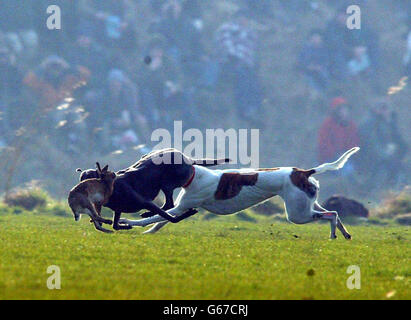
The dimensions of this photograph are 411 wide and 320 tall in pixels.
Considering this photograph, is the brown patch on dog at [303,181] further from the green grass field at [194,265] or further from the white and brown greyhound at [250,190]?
the green grass field at [194,265]

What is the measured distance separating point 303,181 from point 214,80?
5096cm

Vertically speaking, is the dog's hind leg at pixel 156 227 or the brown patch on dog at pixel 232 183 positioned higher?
the brown patch on dog at pixel 232 183

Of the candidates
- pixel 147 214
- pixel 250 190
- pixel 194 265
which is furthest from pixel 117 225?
pixel 194 265

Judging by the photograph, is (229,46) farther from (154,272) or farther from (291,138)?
(154,272)

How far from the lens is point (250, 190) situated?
14.0m

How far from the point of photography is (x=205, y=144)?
5694cm

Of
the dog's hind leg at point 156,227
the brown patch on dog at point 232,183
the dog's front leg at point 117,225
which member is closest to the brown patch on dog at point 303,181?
the brown patch on dog at point 232,183

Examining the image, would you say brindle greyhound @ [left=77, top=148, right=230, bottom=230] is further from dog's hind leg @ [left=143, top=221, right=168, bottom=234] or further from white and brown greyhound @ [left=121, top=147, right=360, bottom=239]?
dog's hind leg @ [left=143, top=221, right=168, bottom=234]

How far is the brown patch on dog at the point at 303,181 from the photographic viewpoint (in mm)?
13844

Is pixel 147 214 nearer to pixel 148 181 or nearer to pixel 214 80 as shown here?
pixel 148 181

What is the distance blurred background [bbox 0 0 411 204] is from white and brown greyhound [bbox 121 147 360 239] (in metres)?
33.7
